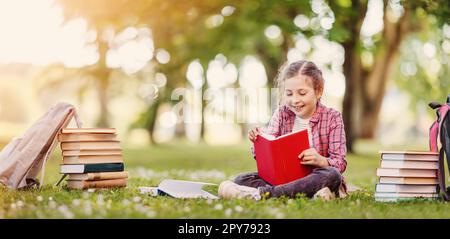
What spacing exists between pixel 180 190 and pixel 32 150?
1.59m

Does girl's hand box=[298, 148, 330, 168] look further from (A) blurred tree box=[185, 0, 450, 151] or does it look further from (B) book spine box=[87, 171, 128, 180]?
(A) blurred tree box=[185, 0, 450, 151]

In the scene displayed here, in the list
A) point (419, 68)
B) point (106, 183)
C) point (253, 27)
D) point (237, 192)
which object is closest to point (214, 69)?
point (253, 27)

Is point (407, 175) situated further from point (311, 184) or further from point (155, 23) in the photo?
point (155, 23)

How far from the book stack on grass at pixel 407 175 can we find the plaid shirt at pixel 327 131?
0.40m

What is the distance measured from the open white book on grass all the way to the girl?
263mm

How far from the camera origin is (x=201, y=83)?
20.4 meters

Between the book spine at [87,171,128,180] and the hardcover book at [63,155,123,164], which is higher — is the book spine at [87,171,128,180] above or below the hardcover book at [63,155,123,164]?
below

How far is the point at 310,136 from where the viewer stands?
6637mm

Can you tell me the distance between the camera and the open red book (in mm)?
6160

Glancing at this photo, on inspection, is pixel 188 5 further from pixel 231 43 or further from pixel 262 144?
pixel 262 144

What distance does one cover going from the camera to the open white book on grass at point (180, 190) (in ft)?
21.4

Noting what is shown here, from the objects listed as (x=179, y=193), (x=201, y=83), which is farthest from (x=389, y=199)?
(x=201, y=83)

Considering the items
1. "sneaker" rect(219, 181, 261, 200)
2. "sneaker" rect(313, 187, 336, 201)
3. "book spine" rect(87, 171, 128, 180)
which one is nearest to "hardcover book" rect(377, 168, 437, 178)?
"sneaker" rect(313, 187, 336, 201)
